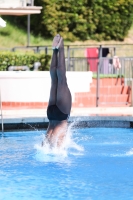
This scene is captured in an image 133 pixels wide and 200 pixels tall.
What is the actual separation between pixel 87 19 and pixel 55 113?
19164 mm

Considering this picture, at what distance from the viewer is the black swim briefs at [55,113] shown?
11.9m

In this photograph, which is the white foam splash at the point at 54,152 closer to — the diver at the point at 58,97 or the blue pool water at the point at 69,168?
the blue pool water at the point at 69,168

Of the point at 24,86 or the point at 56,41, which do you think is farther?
the point at 24,86

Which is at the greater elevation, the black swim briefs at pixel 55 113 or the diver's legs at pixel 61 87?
the diver's legs at pixel 61 87

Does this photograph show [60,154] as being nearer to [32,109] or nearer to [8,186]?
[8,186]

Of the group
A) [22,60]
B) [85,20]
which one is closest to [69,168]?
[22,60]

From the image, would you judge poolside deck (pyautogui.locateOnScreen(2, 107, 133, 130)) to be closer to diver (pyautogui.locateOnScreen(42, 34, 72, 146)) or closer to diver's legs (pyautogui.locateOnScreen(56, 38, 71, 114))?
diver (pyautogui.locateOnScreen(42, 34, 72, 146))

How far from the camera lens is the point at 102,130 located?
15.7 m

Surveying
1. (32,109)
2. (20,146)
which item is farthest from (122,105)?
(20,146)

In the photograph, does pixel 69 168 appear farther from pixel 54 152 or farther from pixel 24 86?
pixel 24 86

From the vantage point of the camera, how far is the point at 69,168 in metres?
11.2

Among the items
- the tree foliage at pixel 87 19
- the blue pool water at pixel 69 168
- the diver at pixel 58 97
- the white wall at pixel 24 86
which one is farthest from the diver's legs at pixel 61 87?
the tree foliage at pixel 87 19

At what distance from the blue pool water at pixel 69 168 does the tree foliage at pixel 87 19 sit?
1576 cm

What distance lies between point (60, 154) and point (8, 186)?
7.42 ft
